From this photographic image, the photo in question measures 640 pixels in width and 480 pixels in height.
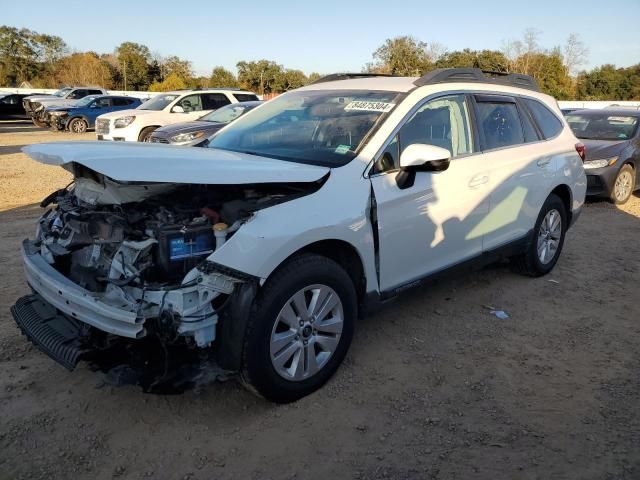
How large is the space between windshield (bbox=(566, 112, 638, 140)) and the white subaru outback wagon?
6.92m

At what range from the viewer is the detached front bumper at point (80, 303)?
260 centimetres

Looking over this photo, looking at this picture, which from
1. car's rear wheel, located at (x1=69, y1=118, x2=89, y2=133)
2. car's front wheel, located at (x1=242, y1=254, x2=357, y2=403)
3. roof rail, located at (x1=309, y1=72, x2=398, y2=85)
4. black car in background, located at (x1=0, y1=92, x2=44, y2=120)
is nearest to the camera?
car's front wheel, located at (x1=242, y1=254, x2=357, y2=403)

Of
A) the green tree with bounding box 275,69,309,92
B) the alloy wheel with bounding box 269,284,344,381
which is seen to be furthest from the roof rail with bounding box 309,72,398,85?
the green tree with bounding box 275,69,309,92

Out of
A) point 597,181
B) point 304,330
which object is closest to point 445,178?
point 304,330

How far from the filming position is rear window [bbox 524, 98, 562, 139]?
5.19 metres

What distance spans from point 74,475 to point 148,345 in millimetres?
695

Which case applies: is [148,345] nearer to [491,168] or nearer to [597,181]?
[491,168]

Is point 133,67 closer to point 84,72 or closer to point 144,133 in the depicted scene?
point 84,72

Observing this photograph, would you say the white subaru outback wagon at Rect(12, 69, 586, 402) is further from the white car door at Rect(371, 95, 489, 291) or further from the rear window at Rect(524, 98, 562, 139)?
the rear window at Rect(524, 98, 562, 139)

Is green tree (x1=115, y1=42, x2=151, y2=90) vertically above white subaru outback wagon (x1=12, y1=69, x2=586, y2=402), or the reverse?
green tree (x1=115, y1=42, x2=151, y2=90)

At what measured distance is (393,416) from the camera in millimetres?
3105

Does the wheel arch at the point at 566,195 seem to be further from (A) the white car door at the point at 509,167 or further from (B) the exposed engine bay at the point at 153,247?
(B) the exposed engine bay at the point at 153,247

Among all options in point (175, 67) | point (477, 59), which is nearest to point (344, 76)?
point (477, 59)

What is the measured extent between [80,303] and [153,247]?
47cm
